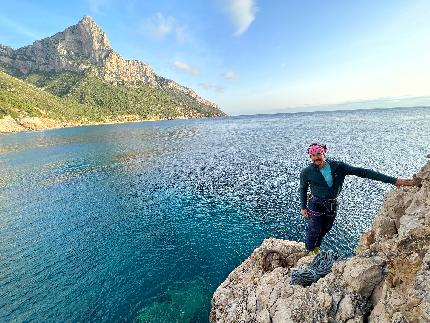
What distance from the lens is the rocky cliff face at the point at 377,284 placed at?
8234mm

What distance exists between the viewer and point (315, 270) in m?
11.8

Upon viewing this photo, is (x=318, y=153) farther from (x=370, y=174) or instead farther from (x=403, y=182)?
(x=403, y=182)

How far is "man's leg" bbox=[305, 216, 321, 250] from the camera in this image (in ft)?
39.7

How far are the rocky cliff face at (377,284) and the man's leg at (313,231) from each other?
2.61ft

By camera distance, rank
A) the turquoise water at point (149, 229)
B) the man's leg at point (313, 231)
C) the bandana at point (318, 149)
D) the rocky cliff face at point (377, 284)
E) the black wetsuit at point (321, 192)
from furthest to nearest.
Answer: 1. the turquoise water at point (149, 229)
2. the man's leg at point (313, 231)
3. the black wetsuit at point (321, 192)
4. the bandana at point (318, 149)
5. the rocky cliff face at point (377, 284)

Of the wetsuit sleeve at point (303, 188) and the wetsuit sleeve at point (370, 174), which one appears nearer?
the wetsuit sleeve at point (370, 174)

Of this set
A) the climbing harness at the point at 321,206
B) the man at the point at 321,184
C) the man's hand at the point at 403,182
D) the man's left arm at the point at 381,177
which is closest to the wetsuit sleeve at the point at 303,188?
the man at the point at 321,184

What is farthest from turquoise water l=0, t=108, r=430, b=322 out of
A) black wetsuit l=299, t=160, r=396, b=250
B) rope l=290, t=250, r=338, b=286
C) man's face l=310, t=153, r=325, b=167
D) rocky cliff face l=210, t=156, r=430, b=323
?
man's face l=310, t=153, r=325, b=167

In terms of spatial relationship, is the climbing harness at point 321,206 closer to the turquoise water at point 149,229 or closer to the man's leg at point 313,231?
the man's leg at point 313,231

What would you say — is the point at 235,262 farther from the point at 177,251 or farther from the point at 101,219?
the point at 101,219

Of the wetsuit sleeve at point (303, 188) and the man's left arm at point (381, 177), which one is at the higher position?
the man's left arm at point (381, 177)

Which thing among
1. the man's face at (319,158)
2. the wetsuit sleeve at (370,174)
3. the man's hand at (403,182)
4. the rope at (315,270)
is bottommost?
the rope at (315,270)

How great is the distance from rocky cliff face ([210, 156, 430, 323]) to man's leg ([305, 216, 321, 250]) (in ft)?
2.61

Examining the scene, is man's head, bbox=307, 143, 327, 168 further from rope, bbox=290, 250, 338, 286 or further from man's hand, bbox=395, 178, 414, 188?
rope, bbox=290, 250, 338, 286
